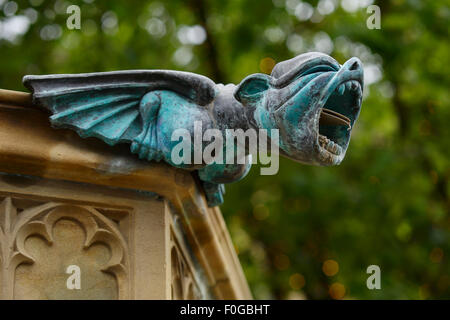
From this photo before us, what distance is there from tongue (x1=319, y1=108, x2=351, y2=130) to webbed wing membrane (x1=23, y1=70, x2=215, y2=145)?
0.35 meters

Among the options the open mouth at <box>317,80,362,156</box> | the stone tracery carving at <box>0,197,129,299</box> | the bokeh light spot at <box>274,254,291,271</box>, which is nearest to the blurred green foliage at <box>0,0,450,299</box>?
the bokeh light spot at <box>274,254,291,271</box>

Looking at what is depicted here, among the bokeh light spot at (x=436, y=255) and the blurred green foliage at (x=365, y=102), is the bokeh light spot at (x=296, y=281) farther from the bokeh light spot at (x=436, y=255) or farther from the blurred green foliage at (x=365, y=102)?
the bokeh light spot at (x=436, y=255)

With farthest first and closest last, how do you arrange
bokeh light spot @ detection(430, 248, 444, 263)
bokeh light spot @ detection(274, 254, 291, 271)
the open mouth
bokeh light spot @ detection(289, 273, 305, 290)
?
bokeh light spot @ detection(274, 254, 291, 271), bokeh light spot @ detection(289, 273, 305, 290), bokeh light spot @ detection(430, 248, 444, 263), the open mouth

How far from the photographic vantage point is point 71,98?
7.74 feet

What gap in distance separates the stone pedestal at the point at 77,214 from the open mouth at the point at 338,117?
1.54 ft

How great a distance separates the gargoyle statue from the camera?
229 centimetres

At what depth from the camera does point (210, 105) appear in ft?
8.05

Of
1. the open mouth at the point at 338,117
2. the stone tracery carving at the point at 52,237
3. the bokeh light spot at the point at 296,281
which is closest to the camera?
the stone tracery carving at the point at 52,237

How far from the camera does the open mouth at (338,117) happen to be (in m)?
2.33
